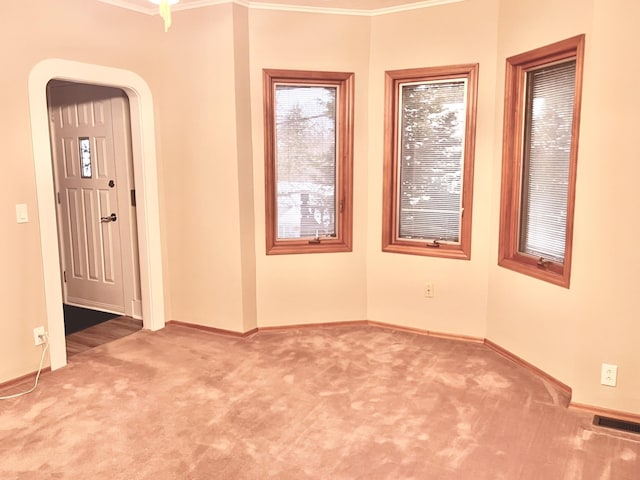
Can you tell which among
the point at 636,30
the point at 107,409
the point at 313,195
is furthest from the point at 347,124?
the point at 107,409

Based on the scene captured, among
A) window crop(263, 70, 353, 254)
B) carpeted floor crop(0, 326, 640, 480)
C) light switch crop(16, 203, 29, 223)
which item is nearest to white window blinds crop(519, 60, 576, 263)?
carpeted floor crop(0, 326, 640, 480)

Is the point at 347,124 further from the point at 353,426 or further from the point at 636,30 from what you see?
the point at 353,426

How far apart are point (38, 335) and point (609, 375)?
138 inches

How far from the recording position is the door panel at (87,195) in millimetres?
4430

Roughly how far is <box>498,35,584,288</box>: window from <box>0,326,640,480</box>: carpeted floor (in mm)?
801

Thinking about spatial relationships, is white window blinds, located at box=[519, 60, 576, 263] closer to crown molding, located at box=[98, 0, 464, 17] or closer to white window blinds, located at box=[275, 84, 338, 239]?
crown molding, located at box=[98, 0, 464, 17]

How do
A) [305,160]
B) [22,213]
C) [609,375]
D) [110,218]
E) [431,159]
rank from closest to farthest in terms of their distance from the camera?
1. [609,375]
2. [22,213]
3. [431,159]
4. [305,160]
5. [110,218]

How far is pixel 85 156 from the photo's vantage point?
460 cm

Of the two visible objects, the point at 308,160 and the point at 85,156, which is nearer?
the point at 308,160

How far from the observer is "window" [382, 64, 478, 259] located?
3.82 metres

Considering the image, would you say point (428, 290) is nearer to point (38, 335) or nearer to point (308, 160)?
point (308, 160)

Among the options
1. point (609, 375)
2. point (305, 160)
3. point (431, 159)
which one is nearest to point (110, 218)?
point (305, 160)

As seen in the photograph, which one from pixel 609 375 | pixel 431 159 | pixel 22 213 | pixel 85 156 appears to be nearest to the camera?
pixel 609 375

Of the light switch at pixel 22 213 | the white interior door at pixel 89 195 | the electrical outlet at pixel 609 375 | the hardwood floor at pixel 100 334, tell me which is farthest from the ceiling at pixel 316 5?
the electrical outlet at pixel 609 375
